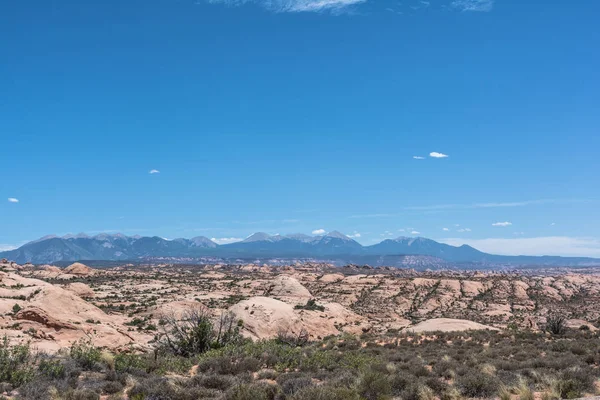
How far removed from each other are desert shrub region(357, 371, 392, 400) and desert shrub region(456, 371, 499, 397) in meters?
2.34

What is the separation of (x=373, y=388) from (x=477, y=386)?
3305 mm

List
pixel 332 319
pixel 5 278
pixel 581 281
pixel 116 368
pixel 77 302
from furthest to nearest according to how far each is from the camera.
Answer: pixel 581 281, pixel 5 278, pixel 332 319, pixel 77 302, pixel 116 368

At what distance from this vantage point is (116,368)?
1386 centimetres

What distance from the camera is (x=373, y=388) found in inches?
464

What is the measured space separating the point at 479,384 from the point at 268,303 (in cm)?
2127

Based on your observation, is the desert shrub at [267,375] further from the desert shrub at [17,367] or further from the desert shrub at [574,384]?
the desert shrub at [574,384]

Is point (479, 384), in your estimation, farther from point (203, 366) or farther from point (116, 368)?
point (116, 368)

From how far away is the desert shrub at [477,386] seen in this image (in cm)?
1239

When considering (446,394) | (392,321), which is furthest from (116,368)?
(392,321)

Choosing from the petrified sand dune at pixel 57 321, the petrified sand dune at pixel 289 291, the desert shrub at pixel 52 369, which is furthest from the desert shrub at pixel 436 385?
the petrified sand dune at pixel 289 291

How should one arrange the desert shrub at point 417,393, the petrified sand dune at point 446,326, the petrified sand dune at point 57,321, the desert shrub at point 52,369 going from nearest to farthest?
the desert shrub at point 417,393, the desert shrub at point 52,369, the petrified sand dune at point 57,321, the petrified sand dune at point 446,326

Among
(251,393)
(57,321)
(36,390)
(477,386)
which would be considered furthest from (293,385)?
(57,321)

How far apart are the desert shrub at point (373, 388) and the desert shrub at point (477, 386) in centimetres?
234

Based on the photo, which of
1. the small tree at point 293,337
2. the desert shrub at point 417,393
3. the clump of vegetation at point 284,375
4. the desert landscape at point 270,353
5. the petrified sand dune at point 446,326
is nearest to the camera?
the clump of vegetation at point 284,375
